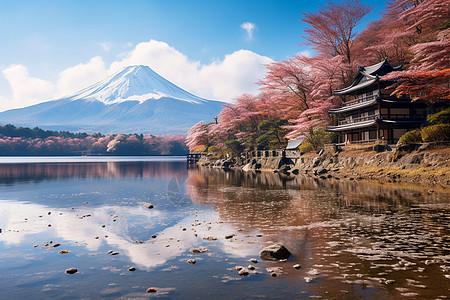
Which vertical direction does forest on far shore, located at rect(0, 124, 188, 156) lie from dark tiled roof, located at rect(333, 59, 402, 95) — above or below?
below

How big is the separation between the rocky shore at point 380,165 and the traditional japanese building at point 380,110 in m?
3.64

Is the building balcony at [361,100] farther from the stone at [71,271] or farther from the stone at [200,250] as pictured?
the stone at [71,271]

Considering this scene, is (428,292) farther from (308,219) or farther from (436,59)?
(436,59)

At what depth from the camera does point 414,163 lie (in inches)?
946

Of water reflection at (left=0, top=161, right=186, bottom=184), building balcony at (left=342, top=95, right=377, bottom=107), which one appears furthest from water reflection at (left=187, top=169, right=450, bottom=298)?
water reflection at (left=0, top=161, right=186, bottom=184)

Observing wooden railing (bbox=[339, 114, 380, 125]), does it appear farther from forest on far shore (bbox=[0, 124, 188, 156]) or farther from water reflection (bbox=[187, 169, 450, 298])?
forest on far shore (bbox=[0, 124, 188, 156])

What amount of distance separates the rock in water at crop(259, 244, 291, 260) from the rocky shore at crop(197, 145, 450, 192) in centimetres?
1685

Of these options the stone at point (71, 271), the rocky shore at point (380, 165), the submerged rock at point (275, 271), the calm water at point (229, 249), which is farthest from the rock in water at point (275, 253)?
the rocky shore at point (380, 165)

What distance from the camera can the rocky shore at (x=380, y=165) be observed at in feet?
71.6

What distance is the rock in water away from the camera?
7027 millimetres

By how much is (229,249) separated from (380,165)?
78.3 feet

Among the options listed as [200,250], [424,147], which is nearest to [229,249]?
[200,250]

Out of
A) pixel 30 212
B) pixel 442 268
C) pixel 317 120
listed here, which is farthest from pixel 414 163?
pixel 30 212

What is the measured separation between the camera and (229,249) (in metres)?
7.91
